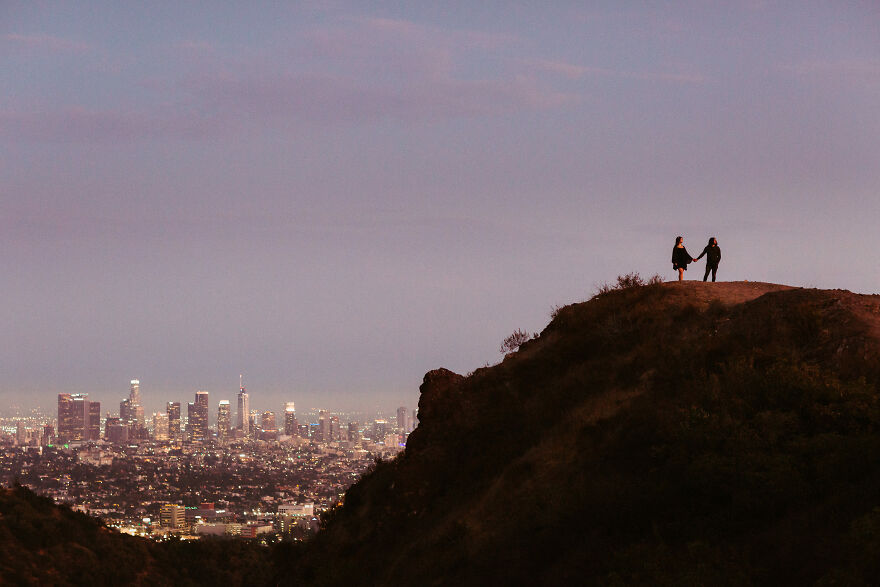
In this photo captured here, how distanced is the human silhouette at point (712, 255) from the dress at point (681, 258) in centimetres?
37

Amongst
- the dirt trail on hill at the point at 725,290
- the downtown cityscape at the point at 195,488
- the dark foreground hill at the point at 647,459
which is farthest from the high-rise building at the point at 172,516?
→ the dirt trail on hill at the point at 725,290

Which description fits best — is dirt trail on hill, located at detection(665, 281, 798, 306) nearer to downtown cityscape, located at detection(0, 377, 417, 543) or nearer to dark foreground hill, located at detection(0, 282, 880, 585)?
dark foreground hill, located at detection(0, 282, 880, 585)

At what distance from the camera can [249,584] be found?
209 feet

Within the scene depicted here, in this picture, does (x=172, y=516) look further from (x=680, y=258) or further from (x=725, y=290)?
(x=725, y=290)

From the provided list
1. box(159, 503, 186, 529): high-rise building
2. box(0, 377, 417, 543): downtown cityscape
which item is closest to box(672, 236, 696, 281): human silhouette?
box(0, 377, 417, 543): downtown cityscape

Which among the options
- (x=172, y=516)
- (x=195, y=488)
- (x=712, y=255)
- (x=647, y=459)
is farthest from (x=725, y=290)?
(x=195, y=488)

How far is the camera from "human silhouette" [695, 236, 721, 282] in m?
27.1

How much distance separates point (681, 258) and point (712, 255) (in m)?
0.92

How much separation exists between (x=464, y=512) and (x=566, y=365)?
21.5 ft

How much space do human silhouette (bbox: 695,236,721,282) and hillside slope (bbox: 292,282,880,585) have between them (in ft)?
5.89

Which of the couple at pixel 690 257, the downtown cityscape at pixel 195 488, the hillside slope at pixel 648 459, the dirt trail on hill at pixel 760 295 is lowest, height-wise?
the downtown cityscape at pixel 195 488

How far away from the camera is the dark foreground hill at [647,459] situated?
12953mm

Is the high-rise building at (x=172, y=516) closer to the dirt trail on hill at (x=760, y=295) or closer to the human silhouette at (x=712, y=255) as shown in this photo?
the human silhouette at (x=712, y=255)

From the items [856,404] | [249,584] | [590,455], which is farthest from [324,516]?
[249,584]
